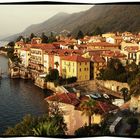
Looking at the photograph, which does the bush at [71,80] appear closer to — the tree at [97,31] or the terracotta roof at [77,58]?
the terracotta roof at [77,58]

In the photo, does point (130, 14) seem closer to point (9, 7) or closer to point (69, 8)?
point (69, 8)

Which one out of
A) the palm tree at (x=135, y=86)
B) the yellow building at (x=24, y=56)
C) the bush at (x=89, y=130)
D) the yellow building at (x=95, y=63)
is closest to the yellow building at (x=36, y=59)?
the yellow building at (x=24, y=56)

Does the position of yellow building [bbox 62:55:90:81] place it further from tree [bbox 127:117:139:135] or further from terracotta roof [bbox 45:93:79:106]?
tree [bbox 127:117:139:135]

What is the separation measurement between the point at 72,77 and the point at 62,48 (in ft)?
0.56

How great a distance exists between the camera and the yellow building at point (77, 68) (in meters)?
2.74

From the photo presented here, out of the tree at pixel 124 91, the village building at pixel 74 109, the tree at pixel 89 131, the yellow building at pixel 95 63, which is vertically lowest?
the tree at pixel 89 131

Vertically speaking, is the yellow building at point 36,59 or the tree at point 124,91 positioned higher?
the yellow building at point 36,59

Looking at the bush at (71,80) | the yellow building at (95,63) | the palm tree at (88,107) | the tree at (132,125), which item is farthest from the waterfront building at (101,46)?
the tree at (132,125)

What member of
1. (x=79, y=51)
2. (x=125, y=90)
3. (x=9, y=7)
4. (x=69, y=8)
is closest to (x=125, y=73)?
(x=125, y=90)

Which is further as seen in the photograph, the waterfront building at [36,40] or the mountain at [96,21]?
the waterfront building at [36,40]

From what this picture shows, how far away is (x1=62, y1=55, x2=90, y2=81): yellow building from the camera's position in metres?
2.74

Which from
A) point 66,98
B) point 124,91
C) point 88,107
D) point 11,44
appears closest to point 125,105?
point 124,91

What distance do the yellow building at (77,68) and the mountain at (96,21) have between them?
147mm

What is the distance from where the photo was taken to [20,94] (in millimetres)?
2779
